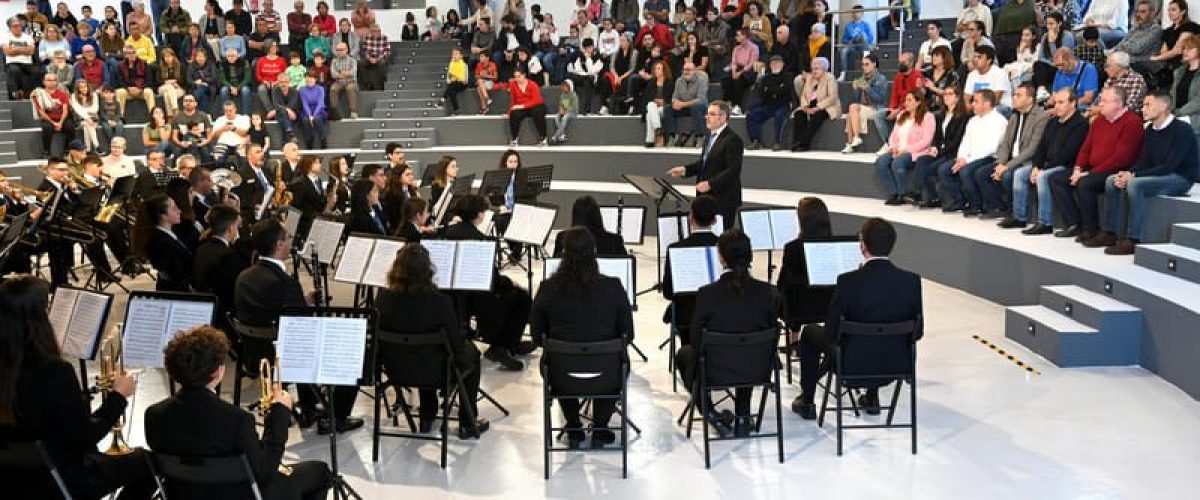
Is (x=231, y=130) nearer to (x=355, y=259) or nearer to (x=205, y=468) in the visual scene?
(x=355, y=259)

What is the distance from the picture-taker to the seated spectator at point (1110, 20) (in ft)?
41.5

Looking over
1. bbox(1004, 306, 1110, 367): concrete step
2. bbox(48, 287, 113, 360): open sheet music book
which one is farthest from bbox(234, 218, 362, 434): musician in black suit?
bbox(1004, 306, 1110, 367): concrete step

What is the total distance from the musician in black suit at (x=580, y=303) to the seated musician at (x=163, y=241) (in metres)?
3.18

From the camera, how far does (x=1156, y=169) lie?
9.02m

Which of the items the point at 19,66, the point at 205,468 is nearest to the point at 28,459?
the point at 205,468

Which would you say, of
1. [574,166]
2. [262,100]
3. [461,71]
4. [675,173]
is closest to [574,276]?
[675,173]

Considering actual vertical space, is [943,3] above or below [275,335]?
above

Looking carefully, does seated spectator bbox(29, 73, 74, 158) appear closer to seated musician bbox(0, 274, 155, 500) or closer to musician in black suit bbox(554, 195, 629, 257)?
musician in black suit bbox(554, 195, 629, 257)

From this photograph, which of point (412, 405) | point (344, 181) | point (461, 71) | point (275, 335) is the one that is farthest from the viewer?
point (461, 71)

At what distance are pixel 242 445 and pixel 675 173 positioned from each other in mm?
6463

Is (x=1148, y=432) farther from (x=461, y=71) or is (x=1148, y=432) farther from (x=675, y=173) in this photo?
(x=461, y=71)

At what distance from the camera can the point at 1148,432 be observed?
6551mm

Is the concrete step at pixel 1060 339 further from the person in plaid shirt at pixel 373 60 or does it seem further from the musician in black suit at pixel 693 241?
the person in plaid shirt at pixel 373 60

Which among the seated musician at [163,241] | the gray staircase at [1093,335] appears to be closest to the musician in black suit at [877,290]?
the gray staircase at [1093,335]
